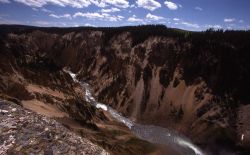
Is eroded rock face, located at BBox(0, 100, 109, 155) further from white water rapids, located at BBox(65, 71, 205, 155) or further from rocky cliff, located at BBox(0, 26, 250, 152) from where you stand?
white water rapids, located at BBox(65, 71, 205, 155)

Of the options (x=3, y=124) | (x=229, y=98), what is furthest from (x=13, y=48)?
(x=3, y=124)

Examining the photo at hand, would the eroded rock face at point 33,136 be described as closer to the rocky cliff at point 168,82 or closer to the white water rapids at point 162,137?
the rocky cliff at point 168,82

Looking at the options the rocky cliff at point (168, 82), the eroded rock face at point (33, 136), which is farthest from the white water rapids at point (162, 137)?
the eroded rock face at point (33, 136)

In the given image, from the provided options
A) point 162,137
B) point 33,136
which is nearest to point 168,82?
point 162,137

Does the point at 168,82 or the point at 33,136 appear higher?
the point at 33,136

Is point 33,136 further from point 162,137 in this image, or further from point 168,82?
point 168,82

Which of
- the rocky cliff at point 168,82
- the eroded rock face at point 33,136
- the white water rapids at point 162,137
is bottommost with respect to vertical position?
the white water rapids at point 162,137
